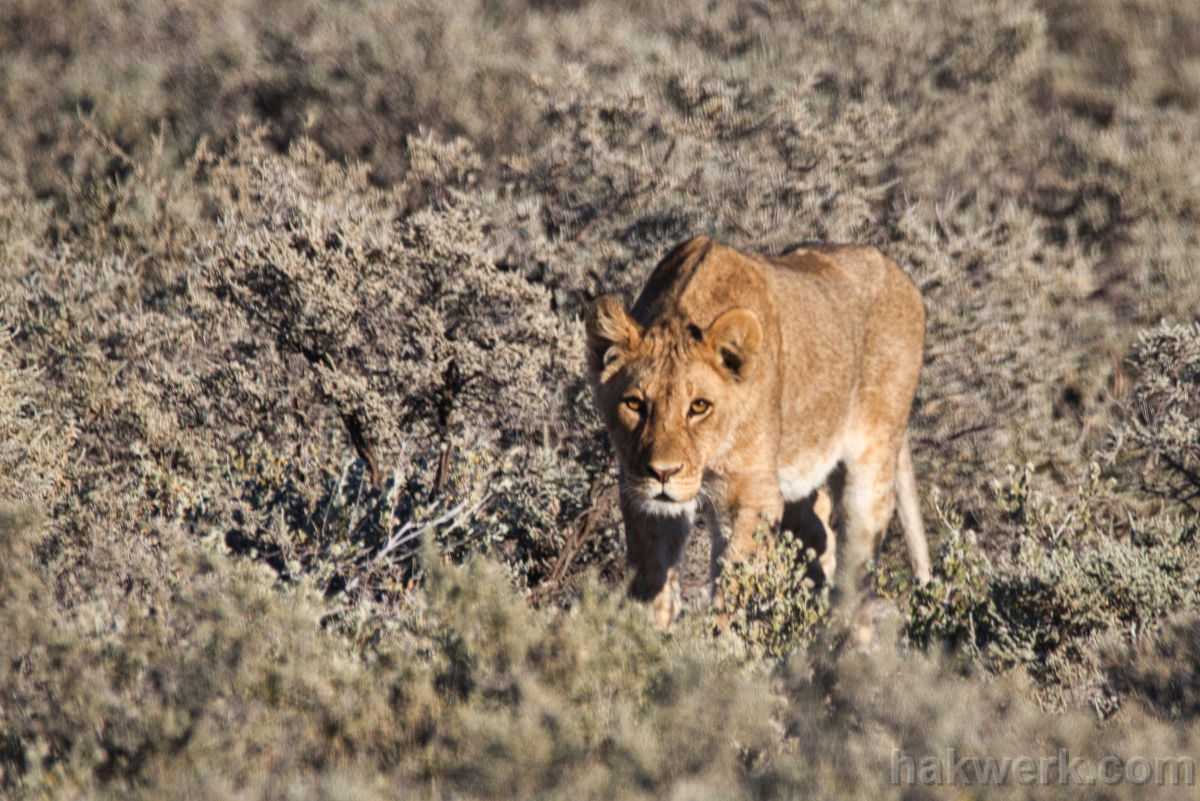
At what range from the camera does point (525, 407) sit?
7027 mm

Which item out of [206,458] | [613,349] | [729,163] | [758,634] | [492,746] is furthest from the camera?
[729,163]

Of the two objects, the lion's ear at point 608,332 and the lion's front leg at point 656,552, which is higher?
the lion's ear at point 608,332

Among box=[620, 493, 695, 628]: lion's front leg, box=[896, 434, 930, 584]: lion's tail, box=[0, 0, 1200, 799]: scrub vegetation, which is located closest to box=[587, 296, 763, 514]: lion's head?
box=[620, 493, 695, 628]: lion's front leg

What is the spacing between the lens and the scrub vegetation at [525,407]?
11.1ft

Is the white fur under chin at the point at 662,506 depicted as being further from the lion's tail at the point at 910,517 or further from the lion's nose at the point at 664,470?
the lion's tail at the point at 910,517

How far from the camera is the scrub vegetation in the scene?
339 cm

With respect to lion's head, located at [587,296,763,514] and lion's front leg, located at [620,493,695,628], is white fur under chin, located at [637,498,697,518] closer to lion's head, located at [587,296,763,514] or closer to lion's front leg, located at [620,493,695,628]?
lion's head, located at [587,296,763,514]

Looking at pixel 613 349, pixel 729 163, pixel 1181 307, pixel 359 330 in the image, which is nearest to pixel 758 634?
pixel 613 349

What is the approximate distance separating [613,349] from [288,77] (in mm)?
9905

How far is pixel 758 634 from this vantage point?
15.4 feet

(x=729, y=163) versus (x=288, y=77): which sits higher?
(x=729, y=163)

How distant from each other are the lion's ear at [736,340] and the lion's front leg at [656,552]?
0.74 meters

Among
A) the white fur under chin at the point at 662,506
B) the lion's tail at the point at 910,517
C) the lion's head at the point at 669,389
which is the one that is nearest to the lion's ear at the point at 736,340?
the lion's head at the point at 669,389

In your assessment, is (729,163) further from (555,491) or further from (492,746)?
(492,746)
